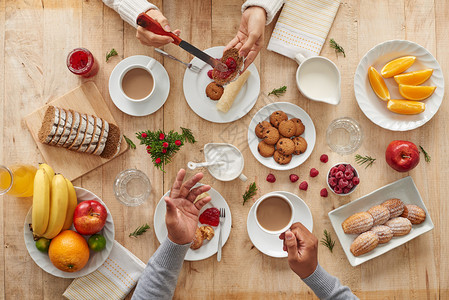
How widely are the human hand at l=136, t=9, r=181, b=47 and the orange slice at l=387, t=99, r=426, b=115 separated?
3.42 feet

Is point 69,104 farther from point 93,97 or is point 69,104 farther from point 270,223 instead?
point 270,223

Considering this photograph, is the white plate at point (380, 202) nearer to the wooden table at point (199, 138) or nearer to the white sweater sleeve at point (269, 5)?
the wooden table at point (199, 138)

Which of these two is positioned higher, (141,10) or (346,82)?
(141,10)

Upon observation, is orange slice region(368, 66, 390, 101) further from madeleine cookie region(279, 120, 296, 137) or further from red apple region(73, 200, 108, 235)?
red apple region(73, 200, 108, 235)

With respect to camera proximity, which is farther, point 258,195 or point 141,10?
point 258,195

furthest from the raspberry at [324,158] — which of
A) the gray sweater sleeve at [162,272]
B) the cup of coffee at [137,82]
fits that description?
the cup of coffee at [137,82]

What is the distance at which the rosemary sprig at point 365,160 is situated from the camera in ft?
6.05

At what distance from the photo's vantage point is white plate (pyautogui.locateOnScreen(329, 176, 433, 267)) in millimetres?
1790

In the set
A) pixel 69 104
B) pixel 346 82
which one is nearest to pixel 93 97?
pixel 69 104

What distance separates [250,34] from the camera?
1643 mm

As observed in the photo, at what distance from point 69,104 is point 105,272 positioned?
82 centimetres

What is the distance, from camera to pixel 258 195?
1845 mm

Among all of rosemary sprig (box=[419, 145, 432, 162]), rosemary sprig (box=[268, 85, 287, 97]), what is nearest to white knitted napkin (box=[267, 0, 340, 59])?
rosemary sprig (box=[268, 85, 287, 97])

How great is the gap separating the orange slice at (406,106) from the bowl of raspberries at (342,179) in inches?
13.8
